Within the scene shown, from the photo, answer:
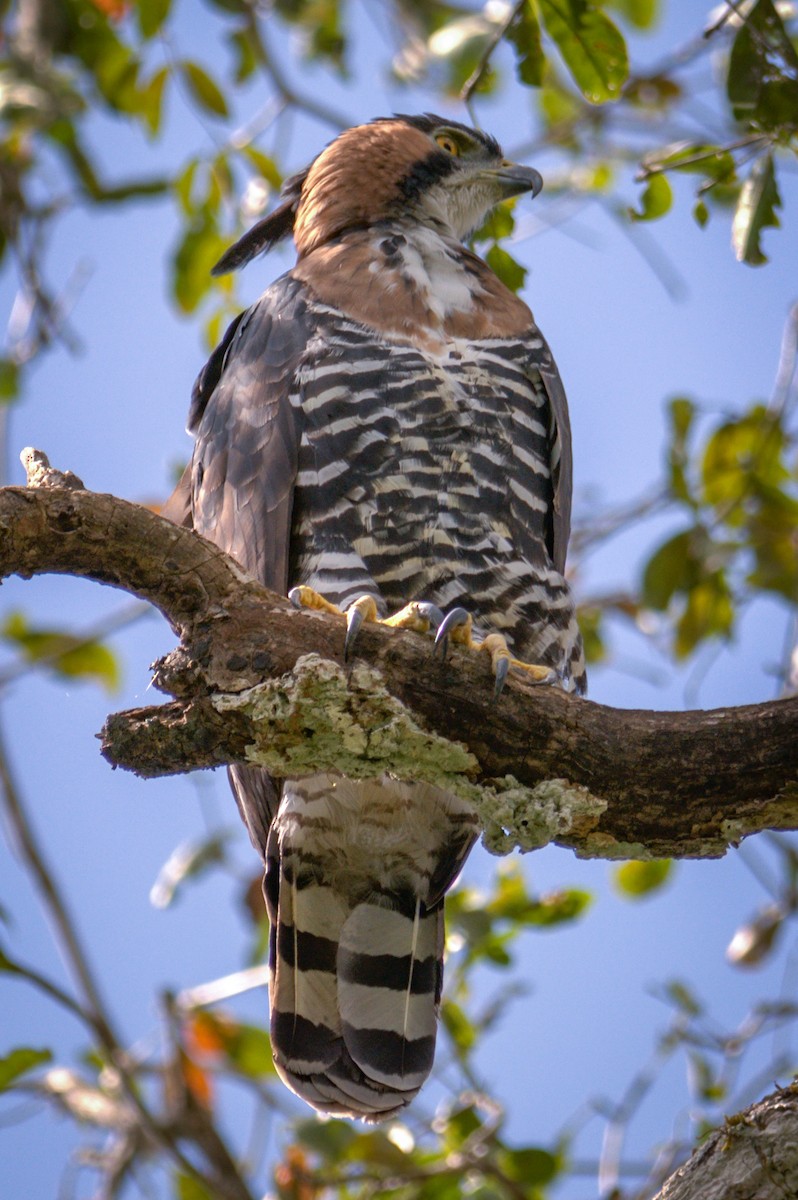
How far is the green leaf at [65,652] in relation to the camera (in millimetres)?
5316

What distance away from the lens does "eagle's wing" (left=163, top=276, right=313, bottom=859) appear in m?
3.33

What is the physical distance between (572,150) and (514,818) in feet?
13.5

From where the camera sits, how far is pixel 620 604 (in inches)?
218

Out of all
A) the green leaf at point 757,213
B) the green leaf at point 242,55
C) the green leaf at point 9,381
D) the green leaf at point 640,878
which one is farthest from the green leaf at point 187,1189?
the green leaf at point 242,55

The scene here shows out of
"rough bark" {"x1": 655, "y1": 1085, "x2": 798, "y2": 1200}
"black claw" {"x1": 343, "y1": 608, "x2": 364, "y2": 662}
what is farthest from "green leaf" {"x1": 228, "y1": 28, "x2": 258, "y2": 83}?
"rough bark" {"x1": 655, "y1": 1085, "x2": 798, "y2": 1200}

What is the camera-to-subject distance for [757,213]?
3.21m

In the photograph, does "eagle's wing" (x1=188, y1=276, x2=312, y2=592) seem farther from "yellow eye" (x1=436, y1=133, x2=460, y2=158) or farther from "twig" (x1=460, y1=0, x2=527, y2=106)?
"yellow eye" (x1=436, y1=133, x2=460, y2=158)

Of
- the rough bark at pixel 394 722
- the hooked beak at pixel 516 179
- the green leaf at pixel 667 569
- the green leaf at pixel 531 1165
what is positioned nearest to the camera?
the rough bark at pixel 394 722

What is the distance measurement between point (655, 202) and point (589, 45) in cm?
41

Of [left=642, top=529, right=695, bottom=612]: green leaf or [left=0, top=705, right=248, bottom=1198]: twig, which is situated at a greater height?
[left=642, top=529, right=695, bottom=612]: green leaf

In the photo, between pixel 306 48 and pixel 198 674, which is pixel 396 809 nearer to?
pixel 198 674

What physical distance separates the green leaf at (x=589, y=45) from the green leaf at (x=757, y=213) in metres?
0.40

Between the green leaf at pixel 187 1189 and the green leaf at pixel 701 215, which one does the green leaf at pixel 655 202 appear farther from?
the green leaf at pixel 187 1189

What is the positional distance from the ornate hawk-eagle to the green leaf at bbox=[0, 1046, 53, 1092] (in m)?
0.73
